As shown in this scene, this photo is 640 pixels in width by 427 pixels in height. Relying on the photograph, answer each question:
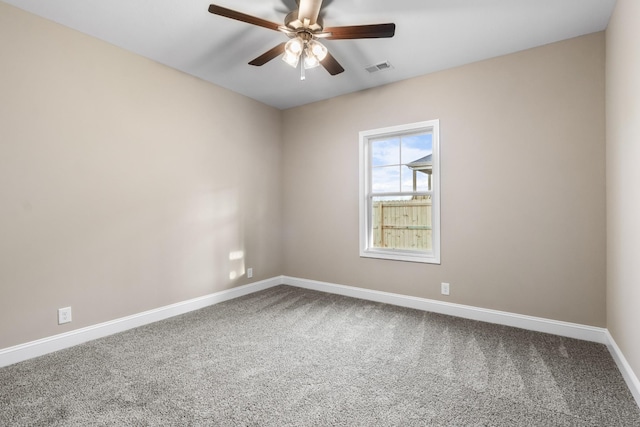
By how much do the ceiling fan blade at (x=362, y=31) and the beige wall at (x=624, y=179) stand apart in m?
1.47

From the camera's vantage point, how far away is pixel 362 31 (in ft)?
7.23

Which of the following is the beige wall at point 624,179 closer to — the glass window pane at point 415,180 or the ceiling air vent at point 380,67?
the glass window pane at point 415,180

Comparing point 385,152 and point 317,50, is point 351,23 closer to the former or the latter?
point 317,50

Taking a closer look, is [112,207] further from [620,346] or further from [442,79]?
[620,346]

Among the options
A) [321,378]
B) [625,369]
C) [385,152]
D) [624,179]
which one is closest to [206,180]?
[385,152]

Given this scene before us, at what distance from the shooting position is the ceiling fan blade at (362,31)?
2139 mm

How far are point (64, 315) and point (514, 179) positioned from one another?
13.9ft

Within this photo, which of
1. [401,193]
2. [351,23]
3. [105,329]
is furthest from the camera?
[401,193]

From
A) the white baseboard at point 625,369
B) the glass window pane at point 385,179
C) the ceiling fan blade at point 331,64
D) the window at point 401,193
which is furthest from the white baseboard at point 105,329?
the white baseboard at point 625,369

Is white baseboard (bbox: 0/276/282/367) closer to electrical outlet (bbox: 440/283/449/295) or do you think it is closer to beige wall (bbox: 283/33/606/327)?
beige wall (bbox: 283/33/606/327)

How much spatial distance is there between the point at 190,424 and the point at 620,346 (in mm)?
2957

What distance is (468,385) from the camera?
2010 mm

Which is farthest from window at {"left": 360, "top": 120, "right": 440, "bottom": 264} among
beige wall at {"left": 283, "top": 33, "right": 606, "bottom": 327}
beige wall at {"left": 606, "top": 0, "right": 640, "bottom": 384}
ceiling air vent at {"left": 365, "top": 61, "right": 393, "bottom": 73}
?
beige wall at {"left": 606, "top": 0, "right": 640, "bottom": 384}

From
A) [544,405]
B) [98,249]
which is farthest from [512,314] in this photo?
[98,249]
